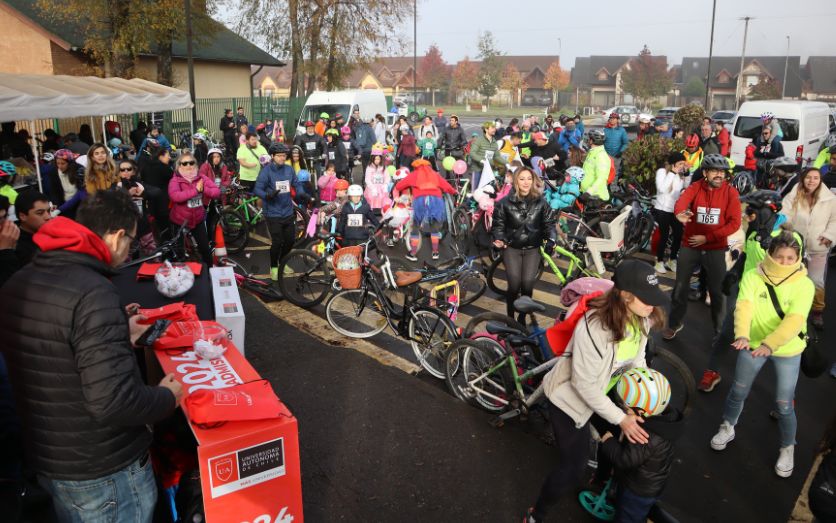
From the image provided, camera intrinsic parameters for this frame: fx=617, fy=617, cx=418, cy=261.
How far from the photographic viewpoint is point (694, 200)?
6.48 metres

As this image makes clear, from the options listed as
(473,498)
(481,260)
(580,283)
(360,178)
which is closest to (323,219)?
(481,260)

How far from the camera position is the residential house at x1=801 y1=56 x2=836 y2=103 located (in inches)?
3275

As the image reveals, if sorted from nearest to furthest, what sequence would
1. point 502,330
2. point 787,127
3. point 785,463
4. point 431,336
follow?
point 785,463
point 502,330
point 431,336
point 787,127

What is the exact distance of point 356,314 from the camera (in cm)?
687

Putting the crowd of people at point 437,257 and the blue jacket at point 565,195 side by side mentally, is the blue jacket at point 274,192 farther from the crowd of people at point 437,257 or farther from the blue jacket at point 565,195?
the blue jacket at point 565,195

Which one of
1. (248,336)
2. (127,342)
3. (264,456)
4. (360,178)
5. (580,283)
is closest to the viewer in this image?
(127,342)

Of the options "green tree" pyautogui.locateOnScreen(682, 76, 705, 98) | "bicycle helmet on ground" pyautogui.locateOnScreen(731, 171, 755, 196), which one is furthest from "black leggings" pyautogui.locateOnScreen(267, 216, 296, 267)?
"green tree" pyautogui.locateOnScreen(682, 76, 705, 98)

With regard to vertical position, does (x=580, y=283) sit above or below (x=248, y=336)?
above

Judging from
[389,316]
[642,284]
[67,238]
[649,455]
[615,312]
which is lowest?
[389,316]

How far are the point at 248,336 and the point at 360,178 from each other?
12.3m

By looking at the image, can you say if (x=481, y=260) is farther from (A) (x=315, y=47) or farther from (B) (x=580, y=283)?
(A) (x=315, y=47)

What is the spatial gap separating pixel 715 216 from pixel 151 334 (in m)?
5.38

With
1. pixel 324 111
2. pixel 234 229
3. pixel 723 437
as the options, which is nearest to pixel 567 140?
pixel 234 229

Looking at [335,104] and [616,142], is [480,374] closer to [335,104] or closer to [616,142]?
[616,142]
